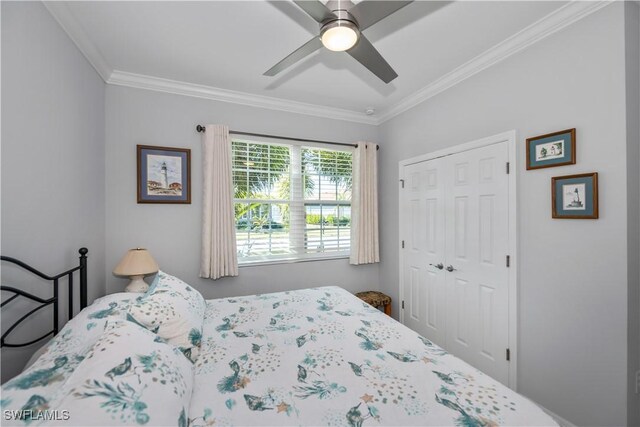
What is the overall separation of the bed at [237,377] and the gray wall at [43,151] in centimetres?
46

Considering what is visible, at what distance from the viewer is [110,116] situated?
2570 mm

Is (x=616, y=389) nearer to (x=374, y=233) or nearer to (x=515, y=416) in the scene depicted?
(x=515, y=416)

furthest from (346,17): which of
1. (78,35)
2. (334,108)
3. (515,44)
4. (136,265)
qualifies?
(136,265)

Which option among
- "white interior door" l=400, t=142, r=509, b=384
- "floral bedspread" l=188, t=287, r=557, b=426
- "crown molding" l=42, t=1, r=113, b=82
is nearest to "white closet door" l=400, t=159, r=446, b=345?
"white interior door" l=400, t=142, r=509, b=384

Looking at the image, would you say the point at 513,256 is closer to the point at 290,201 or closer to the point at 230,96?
the point at 290,201

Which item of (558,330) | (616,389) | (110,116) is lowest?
(616,389)

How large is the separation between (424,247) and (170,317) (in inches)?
98.3

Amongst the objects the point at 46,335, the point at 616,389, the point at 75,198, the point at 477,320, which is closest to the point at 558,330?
the point at 616,389

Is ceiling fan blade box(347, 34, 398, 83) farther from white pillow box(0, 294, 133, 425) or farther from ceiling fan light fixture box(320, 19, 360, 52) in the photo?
white pillow box(0, 294, 133, 425)

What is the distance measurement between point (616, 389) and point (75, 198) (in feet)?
12.2

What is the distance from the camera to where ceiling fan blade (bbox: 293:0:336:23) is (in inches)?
49.1

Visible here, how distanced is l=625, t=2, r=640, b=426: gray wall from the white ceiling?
49 cm

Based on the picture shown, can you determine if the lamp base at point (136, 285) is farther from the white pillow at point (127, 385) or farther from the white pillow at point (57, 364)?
the white pillow at point (127, 385)

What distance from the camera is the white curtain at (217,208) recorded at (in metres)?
2.81
